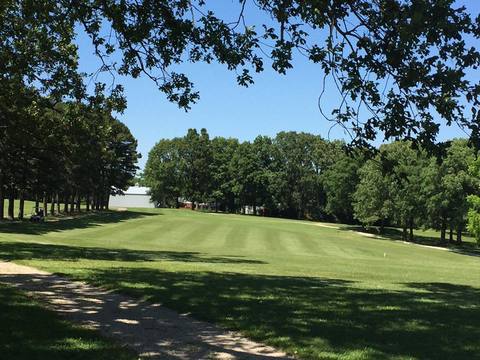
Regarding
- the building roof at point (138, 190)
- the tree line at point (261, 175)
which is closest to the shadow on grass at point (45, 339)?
the tree line at point (261, 175)

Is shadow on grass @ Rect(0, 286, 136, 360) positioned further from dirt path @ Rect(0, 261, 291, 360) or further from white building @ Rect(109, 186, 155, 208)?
white building @ Rect(109, 186, 155, 208)

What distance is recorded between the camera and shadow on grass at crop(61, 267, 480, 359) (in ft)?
23.3

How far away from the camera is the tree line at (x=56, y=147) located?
64.7 ft

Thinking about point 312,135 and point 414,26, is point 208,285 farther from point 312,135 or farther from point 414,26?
point 312,135

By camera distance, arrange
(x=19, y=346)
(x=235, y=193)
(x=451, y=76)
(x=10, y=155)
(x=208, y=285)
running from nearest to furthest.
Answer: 1. (x=451, y=76)
2. (x=19, y=346)
3. (x=208, y=285)
4. (x=10, y=155)
5. (x=235, y=193)

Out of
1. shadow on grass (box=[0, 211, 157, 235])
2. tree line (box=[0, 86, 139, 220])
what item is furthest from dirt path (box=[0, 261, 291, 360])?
shadow on grass (box=[0, 211, 157, 235])

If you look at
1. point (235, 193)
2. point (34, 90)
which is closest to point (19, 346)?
point (34, 90)

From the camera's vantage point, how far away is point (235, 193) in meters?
115

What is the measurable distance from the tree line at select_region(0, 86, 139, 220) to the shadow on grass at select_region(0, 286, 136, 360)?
761 centimetres

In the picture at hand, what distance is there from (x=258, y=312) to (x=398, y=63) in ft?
16.0

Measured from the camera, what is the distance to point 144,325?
→ 8219mm

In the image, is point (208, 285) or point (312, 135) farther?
point (312, 135)

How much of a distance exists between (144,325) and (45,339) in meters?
1.69

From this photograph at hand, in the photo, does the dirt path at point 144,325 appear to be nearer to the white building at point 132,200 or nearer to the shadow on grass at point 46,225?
the shadow on grass at point 46,225
